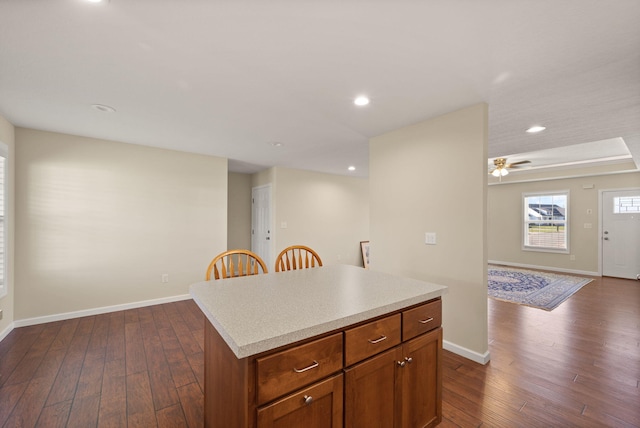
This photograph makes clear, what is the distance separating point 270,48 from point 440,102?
1.58m

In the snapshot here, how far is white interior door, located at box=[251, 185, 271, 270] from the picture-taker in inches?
221

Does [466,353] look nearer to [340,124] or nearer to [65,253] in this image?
[340,124]

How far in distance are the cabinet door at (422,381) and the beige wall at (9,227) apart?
408 cm

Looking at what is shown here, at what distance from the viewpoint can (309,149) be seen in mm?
4086

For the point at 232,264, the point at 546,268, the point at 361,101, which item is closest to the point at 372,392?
the point at 232,264

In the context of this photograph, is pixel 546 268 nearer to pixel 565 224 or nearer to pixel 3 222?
pixel 565 224

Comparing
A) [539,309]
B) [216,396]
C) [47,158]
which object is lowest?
[539,309]

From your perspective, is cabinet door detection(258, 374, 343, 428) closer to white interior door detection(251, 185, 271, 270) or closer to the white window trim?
white interior door detection(251, 185, 271, 270)

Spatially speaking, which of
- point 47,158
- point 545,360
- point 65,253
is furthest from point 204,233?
point 545,360

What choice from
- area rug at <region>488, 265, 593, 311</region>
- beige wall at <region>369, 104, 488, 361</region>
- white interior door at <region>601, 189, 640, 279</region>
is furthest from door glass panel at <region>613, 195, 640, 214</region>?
beige wall at <region>369, 104, 488, 361</region>

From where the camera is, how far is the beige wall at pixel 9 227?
287cm

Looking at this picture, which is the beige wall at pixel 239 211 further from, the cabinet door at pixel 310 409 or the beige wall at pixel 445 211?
the cabinet door at pixel 310 409

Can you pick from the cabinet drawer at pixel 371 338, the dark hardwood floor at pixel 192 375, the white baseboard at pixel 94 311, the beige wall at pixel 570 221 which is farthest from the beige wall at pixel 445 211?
the beige wall at pixel 570 221

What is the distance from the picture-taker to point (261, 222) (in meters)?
5.89
